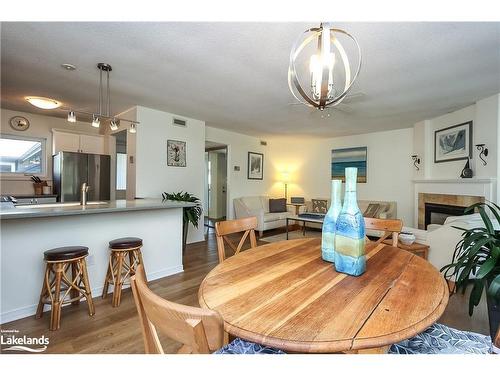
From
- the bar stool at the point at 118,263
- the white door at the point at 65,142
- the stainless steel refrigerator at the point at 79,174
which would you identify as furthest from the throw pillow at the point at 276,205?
the white door at the point at 65,142

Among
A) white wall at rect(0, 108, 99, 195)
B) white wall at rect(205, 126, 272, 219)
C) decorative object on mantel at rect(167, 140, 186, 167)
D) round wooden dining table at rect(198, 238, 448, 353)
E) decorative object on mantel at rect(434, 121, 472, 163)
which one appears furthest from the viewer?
white wall at rect(205, 126, 272, 219)

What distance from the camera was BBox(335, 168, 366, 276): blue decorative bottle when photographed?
1041 mm

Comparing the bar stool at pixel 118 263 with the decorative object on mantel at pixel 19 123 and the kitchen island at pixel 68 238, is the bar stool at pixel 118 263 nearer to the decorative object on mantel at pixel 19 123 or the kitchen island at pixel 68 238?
the kitchen island at pixel 68 238

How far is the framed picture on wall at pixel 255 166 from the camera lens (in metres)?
6.09

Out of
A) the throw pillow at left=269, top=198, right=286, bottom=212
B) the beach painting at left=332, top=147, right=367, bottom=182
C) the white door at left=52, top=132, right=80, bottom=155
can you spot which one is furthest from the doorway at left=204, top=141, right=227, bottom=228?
the white door at left=52, top=132, right=80, bottom=155

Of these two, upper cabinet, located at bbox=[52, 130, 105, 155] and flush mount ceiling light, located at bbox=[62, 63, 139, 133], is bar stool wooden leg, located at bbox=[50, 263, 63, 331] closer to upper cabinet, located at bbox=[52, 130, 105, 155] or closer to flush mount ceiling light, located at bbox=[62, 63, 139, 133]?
flush mount ceiling light, located at bbox=[62, 63, 139, 133]

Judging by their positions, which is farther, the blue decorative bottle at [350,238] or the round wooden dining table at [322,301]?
the blue decorative bottle at [350,238]

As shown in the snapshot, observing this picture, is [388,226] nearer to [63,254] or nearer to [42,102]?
[63,254]

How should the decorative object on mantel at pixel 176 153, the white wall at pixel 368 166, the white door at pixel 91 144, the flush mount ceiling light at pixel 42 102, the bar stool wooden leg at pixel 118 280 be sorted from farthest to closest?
the white wall at pixel 368 166, the white door at pixel 91 144, the decorative object on mantel at pixel 176 153, the flush mount ceiling light at pixel 42 102, the bar stool wooden leg at pixel 118 280

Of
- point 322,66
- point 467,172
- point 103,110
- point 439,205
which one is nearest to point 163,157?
point 103,110

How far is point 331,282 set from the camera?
100 cm

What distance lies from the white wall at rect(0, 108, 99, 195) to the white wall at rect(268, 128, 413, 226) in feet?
15.6

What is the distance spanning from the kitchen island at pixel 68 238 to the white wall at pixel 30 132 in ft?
8.57
